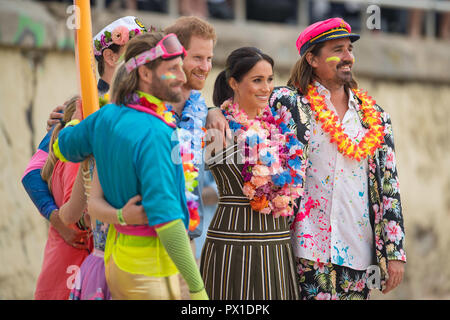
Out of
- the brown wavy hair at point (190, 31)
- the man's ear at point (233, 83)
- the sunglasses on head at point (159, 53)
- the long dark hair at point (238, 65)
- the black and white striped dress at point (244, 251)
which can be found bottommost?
the black and white striped dress at point (244, 251)

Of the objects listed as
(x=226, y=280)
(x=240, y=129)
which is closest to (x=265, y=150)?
(x=240, y=129)

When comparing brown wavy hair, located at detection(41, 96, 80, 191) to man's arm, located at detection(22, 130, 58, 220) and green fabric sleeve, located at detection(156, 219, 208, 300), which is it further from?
green fabric sleeve, located at detection(156, 219, 208, 300)

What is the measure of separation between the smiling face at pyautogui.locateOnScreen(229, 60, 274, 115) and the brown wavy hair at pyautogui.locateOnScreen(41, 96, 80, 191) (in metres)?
0.85

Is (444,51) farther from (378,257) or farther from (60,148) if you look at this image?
(60,148)

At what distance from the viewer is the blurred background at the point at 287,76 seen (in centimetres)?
704

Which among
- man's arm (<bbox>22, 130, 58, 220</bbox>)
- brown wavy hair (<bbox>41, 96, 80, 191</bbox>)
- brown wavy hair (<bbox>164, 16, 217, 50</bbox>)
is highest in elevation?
brown wavy hair (<bbox>164, 16, 217, 50</bbox>)

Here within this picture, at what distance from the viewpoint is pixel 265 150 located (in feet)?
12.7

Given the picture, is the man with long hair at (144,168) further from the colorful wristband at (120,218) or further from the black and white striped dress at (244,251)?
the black and white striped dress at (244,251)

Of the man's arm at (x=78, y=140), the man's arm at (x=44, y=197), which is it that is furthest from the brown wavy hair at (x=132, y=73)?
the man's arm at (x=44, y=197)

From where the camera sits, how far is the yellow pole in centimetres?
343

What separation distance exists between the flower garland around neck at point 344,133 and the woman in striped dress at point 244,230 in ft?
1.19

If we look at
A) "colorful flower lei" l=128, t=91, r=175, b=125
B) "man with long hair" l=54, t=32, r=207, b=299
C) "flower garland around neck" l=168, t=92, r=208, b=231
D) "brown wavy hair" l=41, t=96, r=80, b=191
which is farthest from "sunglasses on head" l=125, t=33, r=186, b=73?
"brown wavy hair" l=41, t=96, r=80, b=191

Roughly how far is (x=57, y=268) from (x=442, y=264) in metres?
6.26

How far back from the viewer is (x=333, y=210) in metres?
4.07
